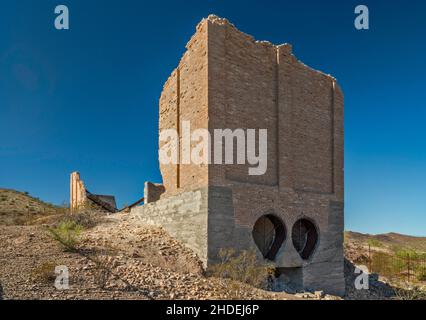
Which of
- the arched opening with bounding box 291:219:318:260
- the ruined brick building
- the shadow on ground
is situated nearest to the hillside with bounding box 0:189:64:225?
the ruined brick building

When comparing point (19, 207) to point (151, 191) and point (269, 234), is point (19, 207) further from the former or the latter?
point (269, 234)

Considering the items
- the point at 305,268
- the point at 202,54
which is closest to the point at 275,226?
the point at 305,268

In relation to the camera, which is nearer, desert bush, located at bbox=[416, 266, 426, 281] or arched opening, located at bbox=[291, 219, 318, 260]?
arched opening, located at bbox=[291, 219, 318, 260]

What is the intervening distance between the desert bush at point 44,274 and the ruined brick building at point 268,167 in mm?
3756

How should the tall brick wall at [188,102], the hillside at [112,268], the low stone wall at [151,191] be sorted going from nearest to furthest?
the hillside at [112,268], the tall brick wall at [188,102], the low stone wall at [151,191]

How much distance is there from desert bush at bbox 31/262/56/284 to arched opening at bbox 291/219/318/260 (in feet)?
25.3

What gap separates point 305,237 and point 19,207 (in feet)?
→ 83.4

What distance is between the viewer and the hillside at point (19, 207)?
25156mm

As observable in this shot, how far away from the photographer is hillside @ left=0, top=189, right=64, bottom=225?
990 inches

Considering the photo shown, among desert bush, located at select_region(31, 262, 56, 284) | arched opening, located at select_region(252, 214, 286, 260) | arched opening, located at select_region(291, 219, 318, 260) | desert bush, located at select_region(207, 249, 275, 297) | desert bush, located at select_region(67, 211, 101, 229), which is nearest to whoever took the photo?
desert bush, located at select_region(31, 262, 56, 284)

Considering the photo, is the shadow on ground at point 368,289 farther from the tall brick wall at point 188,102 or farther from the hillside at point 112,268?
the tall brick wall at point 188,102

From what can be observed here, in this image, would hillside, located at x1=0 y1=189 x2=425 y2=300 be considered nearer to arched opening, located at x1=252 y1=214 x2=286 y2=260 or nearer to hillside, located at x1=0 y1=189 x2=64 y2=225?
arched opening, located at x1=252 y1=214 x2=286 y2=260

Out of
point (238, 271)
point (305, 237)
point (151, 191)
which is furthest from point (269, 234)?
point (151, 191)

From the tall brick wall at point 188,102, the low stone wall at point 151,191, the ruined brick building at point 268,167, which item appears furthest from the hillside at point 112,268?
the low stone wall at point 151,191
